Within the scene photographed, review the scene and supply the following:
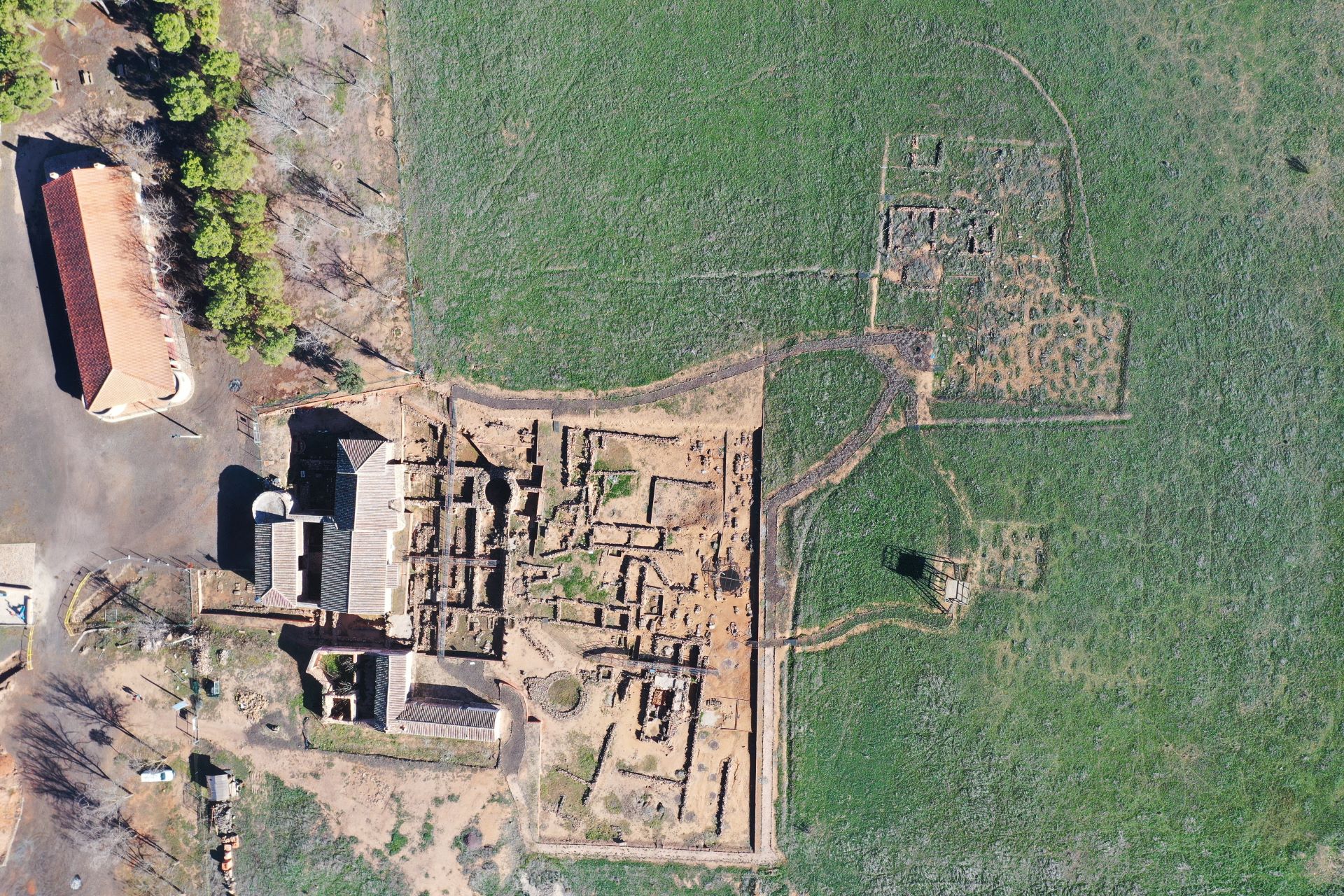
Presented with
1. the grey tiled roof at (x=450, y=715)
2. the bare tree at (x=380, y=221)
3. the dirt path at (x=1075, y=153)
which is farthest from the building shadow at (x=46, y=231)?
the dirt path at (x=1075, y=153)

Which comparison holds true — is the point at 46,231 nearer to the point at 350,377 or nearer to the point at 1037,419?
the point at 350,377

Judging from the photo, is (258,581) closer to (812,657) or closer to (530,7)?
(812,657)

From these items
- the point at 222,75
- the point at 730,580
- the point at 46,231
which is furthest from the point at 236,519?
the point at 730,580

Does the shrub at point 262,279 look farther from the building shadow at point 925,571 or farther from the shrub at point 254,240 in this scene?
the building shadow at point 925,571

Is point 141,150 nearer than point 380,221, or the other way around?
point 141,150

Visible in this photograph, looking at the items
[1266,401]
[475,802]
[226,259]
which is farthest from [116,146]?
[1266,401]

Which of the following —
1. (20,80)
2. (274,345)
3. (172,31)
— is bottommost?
(274,345)
